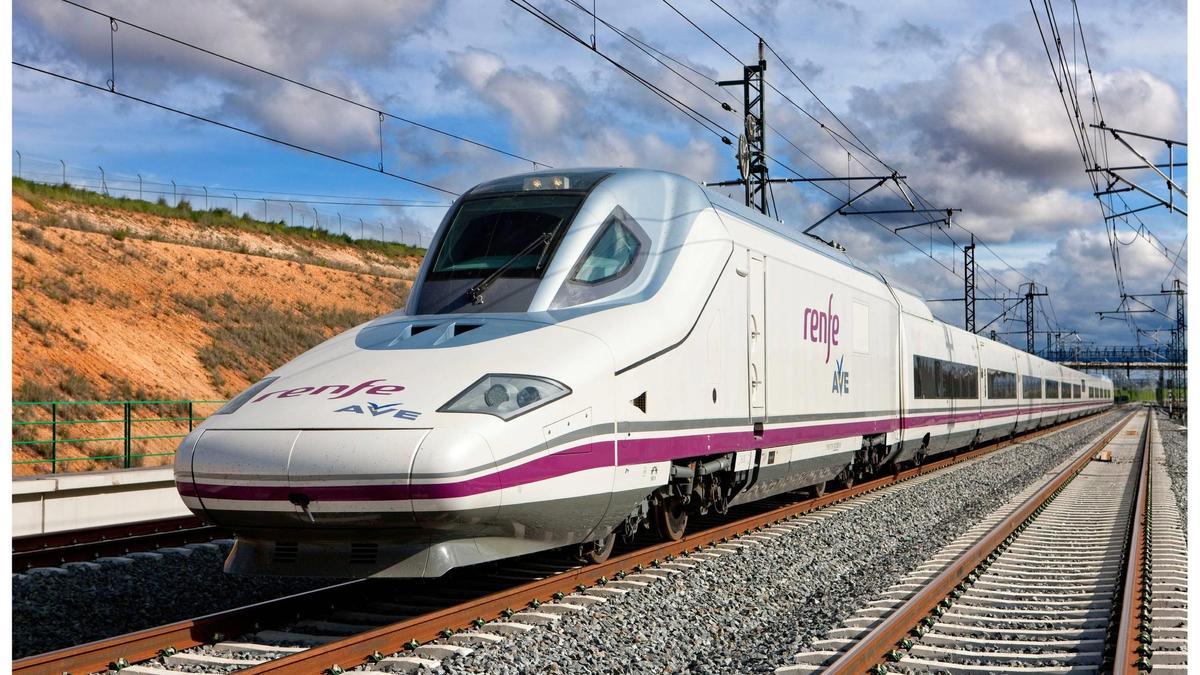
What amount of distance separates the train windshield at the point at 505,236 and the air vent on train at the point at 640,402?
3.90ft

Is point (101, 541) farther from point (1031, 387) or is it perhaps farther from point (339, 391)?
point (1031, 387)

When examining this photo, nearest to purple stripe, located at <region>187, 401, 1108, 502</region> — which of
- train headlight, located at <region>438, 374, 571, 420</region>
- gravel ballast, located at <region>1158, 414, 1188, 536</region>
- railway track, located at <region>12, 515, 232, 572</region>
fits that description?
train headlight, located at <region>438, 374, 571, 420</region>

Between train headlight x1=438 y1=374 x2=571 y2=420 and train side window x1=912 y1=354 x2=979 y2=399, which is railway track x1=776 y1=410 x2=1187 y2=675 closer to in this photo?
train headlight x1=438 y1=374 x2=571 y2=420

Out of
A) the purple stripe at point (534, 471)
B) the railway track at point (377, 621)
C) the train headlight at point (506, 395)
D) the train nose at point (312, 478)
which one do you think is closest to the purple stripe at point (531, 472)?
the purple stripe at point (534, 471)

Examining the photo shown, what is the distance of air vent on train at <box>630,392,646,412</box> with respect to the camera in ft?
26.3

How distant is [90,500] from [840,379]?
9.35m

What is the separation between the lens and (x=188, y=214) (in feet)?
187

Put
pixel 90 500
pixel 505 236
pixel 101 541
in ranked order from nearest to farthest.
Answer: pixel 505 236 → pixel 101 541 → pixel 90 500

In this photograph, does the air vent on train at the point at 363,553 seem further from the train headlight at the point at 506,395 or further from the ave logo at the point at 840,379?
the ave logo at the point at 840,379

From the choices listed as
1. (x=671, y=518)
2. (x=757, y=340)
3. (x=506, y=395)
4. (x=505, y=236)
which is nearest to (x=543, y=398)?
(x=506, y=395)

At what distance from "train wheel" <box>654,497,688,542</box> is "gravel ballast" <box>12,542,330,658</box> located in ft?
9.13

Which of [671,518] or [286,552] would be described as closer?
[286,552]

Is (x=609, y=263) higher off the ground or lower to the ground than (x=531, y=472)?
higher

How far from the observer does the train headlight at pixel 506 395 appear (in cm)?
675
